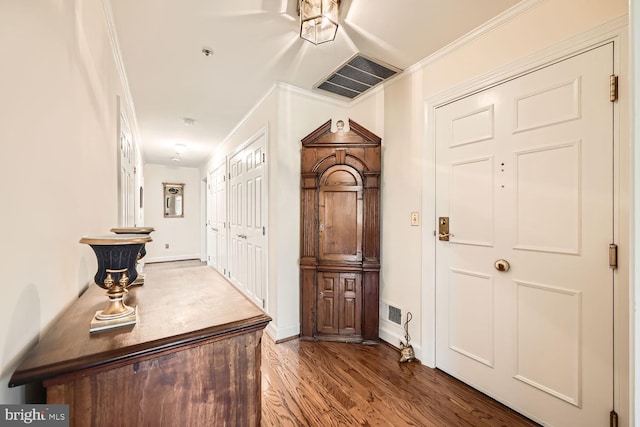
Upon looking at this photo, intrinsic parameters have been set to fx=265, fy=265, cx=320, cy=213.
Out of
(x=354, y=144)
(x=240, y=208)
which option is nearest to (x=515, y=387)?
(x=354, y=144)

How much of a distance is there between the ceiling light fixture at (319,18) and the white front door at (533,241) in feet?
3.50

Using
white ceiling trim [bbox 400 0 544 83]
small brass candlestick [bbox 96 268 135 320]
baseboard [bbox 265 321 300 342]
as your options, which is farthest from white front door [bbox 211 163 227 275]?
small brass candlestick [bbox 96 268 135 320]

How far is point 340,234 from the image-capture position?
8.22 feet

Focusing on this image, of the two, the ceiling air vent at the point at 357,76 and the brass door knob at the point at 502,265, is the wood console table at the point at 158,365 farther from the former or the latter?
the ceiling air vent at the point at 357,76

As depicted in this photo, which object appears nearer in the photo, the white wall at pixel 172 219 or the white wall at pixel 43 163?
the white wall at pixel 43 163

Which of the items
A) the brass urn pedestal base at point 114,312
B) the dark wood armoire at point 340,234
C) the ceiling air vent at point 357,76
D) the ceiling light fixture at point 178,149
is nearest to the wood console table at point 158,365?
the brass urn pedestal base at point 114,312

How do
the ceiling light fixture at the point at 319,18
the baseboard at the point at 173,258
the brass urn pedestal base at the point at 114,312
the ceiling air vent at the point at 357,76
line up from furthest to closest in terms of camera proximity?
A: the baseboard at the point at 173,258, the ceiling air vent at the point at 357,76, the ceiling light fixture at the point at 319,18, the brass urn pedestal base at the point at 114,312

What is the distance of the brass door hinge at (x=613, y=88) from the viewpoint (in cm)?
127

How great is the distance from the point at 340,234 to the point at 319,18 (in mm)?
1655

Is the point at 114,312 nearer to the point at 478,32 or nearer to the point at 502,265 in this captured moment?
the point at 502,265

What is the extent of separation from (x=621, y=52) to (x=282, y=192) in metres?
2.29

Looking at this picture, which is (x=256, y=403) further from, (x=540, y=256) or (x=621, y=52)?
(x=621, y=52)

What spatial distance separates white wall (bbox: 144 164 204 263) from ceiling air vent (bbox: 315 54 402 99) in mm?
5484

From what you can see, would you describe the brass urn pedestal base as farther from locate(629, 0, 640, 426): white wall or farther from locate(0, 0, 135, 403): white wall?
locate(629, 0, 640, 426): white wall
